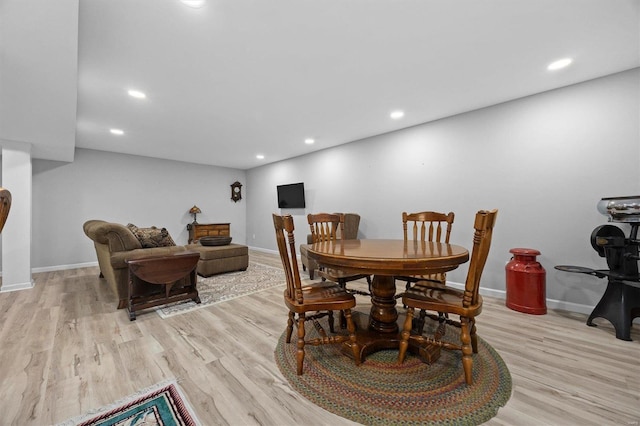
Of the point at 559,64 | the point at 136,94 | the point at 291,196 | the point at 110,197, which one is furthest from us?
the point at 291,196

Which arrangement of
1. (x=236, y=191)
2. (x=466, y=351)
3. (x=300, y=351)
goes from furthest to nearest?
(x=236, y=191) → (x=300, y=351) → (x=466, y=351)

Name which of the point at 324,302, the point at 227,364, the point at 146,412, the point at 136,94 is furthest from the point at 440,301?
the point at 136,94

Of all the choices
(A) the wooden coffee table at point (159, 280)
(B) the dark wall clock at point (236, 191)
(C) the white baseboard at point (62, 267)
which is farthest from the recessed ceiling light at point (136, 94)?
(B) the dark wall clock at point (236, 191)

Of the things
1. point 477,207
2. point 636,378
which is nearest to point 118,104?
point 477,207

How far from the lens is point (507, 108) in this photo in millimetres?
3000

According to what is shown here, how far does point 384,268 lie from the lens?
1416mm

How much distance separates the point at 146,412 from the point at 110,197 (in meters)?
5.56

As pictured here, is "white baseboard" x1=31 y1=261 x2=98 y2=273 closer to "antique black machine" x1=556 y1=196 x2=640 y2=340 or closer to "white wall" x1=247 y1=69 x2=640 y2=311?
"white wall" x1=247 y1=69 x2=640 y2=311

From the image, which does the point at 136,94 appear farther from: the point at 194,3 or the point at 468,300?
the point at 468,300

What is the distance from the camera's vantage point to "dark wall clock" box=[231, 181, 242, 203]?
7227 mm

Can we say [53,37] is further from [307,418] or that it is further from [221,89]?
[307,418]

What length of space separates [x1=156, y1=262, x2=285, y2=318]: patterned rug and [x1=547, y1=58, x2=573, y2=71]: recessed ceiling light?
3800 mm

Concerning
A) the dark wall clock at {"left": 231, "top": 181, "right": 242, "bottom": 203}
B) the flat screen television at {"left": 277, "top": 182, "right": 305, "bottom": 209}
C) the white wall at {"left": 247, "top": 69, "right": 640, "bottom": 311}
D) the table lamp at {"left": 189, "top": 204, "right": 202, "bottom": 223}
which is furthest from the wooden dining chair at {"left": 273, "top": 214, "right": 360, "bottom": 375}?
the dark wall clock at {"left": 231, "top": 181, "right": 242, "bottom": 203}

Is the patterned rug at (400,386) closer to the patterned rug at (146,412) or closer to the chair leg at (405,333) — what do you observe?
the chair leg at (405,333)
